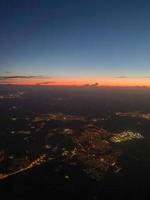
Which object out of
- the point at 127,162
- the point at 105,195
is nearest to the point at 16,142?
the point at 127,162

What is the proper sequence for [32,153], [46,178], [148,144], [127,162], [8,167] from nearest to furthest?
[46,178] → [8,167] → [127,162] → [32,153] → [148,144]

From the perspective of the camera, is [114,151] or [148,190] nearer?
[148,190]

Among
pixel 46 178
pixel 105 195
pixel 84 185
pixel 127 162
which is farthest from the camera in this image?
pixel 127 162

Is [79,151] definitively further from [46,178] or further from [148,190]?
[148,190]

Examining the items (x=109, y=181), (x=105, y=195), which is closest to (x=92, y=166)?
(x=109, y=181)

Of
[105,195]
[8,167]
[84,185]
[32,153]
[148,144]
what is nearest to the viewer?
[105,195]

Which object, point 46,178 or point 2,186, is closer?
point 2,186

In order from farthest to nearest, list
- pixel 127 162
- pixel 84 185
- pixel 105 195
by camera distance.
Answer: pixel 127 162
pixel 84 185
pixel 105 195

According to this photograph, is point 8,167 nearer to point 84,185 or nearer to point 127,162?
point 84,185
